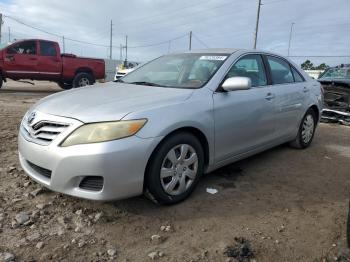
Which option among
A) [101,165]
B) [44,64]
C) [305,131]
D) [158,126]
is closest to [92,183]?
[101,165]

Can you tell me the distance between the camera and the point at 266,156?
5.43 meters

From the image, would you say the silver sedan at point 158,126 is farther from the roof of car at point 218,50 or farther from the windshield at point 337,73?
the windshield at point 337,73

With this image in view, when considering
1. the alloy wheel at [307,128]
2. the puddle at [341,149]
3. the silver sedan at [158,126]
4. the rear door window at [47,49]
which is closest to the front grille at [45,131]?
the silver sedan at [158,126]

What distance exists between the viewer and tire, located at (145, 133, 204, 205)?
10.7 ft

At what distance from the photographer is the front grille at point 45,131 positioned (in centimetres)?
315

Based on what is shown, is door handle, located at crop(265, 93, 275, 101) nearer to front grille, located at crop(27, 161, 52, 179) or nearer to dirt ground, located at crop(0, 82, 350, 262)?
dirt ground, located at crop(0, 82, 350, 262)

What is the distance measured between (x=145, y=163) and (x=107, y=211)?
2.15 ft

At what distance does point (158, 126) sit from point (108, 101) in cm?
58

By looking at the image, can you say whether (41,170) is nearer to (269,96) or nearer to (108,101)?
(108,101)

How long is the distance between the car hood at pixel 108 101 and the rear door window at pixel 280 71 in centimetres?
175

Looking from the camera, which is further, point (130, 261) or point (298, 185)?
point (298, 185)

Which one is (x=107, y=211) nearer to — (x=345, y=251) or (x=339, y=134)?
(x=345, y=251)

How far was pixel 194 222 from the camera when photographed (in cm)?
329

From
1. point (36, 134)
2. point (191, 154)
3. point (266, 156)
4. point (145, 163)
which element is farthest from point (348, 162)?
point (36, 134)
